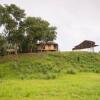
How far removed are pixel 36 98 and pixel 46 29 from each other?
111 ft

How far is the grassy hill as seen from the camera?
3947cm

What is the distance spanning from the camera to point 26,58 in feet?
154

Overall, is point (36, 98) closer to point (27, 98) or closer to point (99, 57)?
point (27, 98)

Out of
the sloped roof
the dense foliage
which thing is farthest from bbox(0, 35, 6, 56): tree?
the sloped roof

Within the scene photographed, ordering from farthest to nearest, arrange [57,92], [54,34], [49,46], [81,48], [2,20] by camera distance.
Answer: [49,46], [81,48], [54,34], [2,20], [57,92]

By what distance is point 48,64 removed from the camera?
44125mm

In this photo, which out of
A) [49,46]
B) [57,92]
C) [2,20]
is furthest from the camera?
[49,46]

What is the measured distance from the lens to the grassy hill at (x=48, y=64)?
129ft

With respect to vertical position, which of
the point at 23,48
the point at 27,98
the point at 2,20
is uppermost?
the point at 2,20

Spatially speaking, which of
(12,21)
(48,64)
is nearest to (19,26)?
(12,21)

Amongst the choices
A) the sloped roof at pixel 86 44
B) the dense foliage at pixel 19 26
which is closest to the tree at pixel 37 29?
the dense foliage at pixel 19 26

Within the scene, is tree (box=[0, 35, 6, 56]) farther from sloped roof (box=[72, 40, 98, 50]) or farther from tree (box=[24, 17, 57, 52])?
sloped roof (box=[72, 40, 98, 50])

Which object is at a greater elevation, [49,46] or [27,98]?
[49,46]

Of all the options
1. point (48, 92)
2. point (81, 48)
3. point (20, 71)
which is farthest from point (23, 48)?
point (48, 92)
